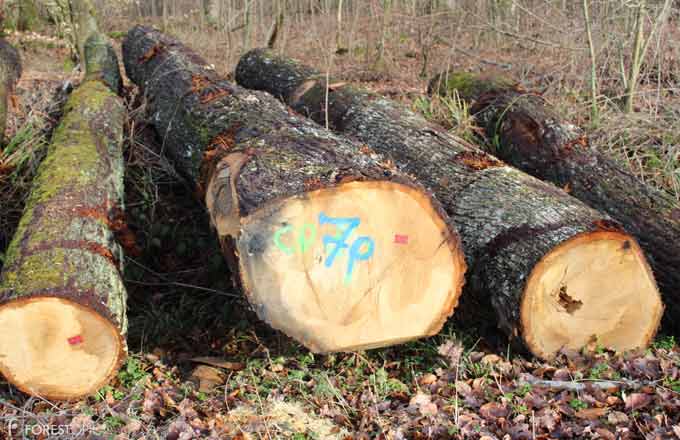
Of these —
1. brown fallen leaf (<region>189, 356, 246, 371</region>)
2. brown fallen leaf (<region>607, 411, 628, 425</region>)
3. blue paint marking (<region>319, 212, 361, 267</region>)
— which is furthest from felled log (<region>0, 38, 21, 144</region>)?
brown fallen leaf (<region>607, 411, 628, 425</region>)

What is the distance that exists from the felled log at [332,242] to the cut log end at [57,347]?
69cm

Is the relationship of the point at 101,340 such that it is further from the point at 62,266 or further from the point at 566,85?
the point at 566,85

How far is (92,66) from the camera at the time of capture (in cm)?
594

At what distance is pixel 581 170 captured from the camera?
3.92 metres

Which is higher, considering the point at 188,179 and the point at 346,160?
the point at 346,160

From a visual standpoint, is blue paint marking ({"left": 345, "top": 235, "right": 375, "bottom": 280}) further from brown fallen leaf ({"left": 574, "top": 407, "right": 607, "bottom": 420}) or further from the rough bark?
the rough bark

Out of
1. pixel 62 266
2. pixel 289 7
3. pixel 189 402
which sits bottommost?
pixel 189 402

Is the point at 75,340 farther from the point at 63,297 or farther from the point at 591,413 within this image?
the point at 591,413

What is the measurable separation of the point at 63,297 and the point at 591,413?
228 centimetres

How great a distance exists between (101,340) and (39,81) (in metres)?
4.99

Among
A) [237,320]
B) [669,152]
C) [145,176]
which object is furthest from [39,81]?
[669,152]

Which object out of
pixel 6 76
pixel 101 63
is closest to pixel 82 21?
pixel 101 63

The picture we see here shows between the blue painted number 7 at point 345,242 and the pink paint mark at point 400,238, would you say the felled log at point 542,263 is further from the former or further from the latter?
the blue painted number 7 at point 345,242

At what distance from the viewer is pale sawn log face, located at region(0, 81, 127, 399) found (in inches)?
103
